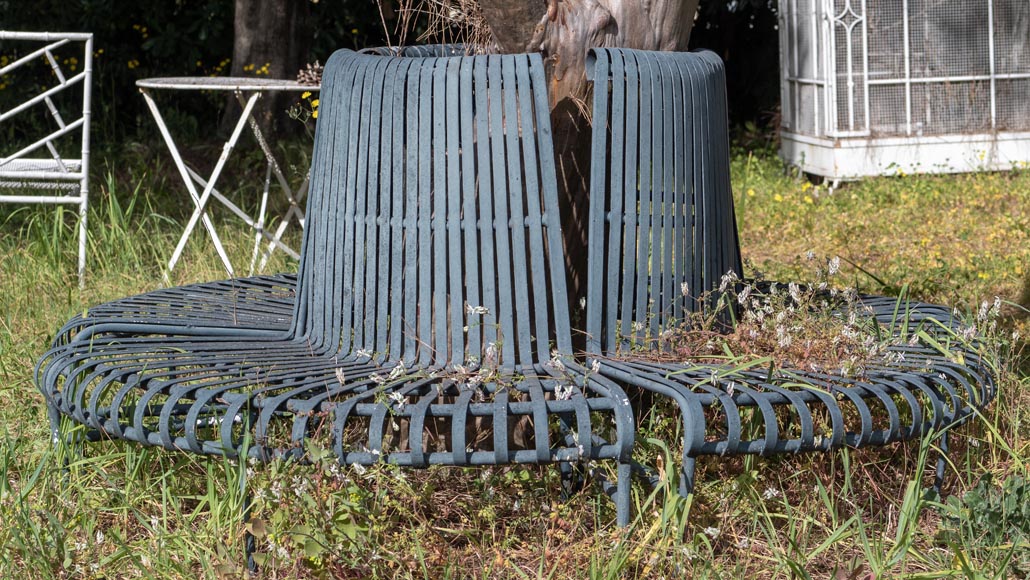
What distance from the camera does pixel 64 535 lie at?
250 centimetres

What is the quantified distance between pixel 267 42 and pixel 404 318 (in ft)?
21.3

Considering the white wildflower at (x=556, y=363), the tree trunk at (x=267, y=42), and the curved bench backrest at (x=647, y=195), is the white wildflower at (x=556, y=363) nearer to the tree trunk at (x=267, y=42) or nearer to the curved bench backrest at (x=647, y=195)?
the curved bench backrest at (x=647, y=195)

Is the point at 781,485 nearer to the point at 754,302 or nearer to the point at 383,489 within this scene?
the point at 754,302

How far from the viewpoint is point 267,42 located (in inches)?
344

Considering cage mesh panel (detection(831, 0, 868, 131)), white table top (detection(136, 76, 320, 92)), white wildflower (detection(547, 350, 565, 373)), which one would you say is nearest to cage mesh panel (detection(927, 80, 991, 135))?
cage mesh panel (detection(831, 0, 868, 131))

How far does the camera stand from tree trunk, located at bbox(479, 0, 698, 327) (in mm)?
2805

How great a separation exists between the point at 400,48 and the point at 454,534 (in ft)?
4.60

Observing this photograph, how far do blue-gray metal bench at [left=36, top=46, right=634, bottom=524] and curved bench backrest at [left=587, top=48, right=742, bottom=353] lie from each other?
0.12 m

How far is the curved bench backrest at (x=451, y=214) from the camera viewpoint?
264 cm

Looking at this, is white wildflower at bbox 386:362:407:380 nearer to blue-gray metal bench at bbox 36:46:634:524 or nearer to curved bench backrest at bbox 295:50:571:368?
blue-gray metal bench at bbox 36:46:634:524

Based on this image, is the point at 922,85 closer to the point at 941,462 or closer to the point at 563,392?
the point at 941,462

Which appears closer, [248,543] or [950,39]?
[248,543]

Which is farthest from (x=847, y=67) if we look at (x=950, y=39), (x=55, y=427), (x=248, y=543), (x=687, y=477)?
(x=248, y=543)

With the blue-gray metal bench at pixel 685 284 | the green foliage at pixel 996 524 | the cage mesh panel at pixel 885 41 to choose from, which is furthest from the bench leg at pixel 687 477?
the cage mesh panel at pixel 885 41
